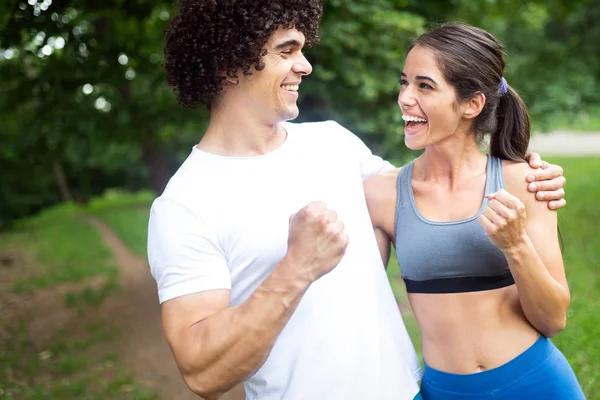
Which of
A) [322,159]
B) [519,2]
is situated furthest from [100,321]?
[519,2]

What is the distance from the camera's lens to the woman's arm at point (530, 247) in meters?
1.82

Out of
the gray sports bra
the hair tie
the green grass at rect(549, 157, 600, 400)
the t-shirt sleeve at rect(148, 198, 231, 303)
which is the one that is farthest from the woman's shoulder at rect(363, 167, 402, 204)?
the green grass at rect(549, 157, 600, 400)

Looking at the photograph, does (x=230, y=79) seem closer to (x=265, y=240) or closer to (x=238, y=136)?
(x=238, y=136)

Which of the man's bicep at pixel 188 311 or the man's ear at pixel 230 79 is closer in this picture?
the man's bicep at pixel 188 311

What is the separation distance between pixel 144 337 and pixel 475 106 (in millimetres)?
5647

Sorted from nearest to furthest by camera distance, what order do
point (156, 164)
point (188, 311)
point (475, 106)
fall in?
point (188, 311)
point (475, 106)
point (156, 164)

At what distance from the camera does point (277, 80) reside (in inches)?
78.6

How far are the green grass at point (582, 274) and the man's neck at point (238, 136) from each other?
2128mm

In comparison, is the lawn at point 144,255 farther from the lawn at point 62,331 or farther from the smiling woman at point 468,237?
the smiling woman at point 468,237

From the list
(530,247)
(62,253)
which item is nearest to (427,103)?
(530,247)

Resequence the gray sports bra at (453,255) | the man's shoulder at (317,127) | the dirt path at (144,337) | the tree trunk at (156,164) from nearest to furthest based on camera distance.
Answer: the gray sports bra at (453,255) → the man's shoulder at (317,127) → the dirt path at (144,337) → the tree trunk at (156,164)

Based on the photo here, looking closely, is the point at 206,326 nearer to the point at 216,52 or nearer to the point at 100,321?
the point at 216,52

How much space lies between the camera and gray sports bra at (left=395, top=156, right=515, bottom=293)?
2.08 m

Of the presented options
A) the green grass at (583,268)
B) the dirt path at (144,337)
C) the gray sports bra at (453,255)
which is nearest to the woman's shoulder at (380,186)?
the gray sports bra at (453,255)
